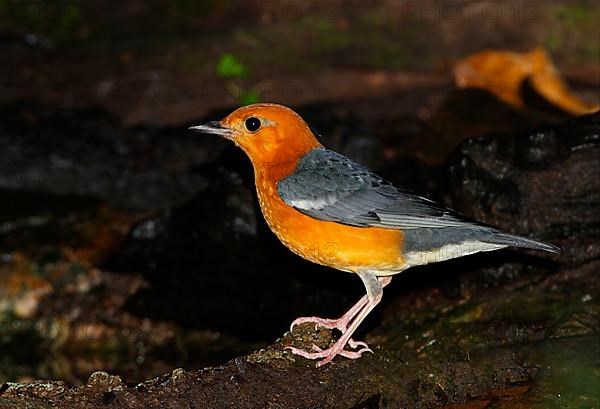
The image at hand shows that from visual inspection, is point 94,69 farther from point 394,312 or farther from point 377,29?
point 394,312

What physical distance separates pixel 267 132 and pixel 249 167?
6.26ft

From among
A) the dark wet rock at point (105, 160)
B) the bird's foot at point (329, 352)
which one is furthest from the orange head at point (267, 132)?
the dark wet rock at point (105, 160)

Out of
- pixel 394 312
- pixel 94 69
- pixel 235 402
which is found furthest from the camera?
pixel 94 69

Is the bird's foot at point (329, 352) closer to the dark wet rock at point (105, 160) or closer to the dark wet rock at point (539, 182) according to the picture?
the dark wet rock at point (539, 182)

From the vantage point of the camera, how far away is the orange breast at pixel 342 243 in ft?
20.1

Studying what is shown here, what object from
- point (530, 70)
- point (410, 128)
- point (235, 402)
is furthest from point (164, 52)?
point (235, 402)

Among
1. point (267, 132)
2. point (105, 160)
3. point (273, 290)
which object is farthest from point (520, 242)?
point (105, 160)

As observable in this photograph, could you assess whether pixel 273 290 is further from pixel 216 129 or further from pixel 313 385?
pixel 313 385

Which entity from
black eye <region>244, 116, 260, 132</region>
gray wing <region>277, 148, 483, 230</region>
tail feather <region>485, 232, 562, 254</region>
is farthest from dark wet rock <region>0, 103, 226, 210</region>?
tail feather <region>485, 232, 562, 254</region>

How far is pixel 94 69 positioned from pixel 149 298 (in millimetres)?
4177

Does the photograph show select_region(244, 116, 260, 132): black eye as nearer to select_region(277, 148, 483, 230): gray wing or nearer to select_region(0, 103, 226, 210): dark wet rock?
select_region(277, 148, 483, 230): gray wing

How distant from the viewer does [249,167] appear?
8.38 metres

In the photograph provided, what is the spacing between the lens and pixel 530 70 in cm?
1059

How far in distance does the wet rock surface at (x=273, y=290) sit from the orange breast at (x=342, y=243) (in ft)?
1.53
